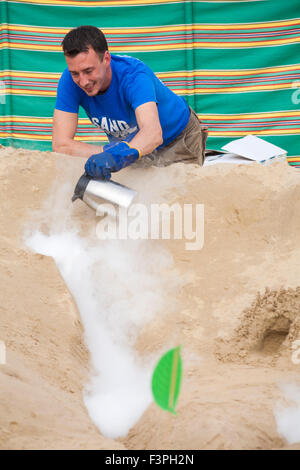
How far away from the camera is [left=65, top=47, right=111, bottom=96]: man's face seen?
234 centimetres

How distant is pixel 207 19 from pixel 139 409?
11.5 ft

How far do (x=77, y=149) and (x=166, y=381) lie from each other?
5.92 ft

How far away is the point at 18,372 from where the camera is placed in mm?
1479

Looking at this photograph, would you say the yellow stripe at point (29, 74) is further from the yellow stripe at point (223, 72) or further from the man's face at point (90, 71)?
the man's face at point (90, 71)

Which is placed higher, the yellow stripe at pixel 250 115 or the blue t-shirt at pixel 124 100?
the blue t-shirt at pixel 124 100

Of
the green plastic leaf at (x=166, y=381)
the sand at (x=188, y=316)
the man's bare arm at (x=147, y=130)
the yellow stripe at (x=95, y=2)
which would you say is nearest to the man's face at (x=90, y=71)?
the man's bare arm at (x=147, y=130)

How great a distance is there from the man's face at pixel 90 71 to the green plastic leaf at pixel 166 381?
1663mm

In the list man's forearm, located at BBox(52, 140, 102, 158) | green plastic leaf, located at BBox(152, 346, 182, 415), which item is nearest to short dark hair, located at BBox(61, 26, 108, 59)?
man's forearm, located at BBox(52, 140, 102, 158)

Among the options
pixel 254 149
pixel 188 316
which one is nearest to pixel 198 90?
pixel 254 149

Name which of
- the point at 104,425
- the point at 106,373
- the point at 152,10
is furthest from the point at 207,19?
the point at 104,425

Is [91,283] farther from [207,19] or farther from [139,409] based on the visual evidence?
[207,19]

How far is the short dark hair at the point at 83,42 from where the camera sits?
7.61 ft

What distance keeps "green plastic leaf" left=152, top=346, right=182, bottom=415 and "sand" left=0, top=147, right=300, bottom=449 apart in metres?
0.31

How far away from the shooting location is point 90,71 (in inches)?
93.1
